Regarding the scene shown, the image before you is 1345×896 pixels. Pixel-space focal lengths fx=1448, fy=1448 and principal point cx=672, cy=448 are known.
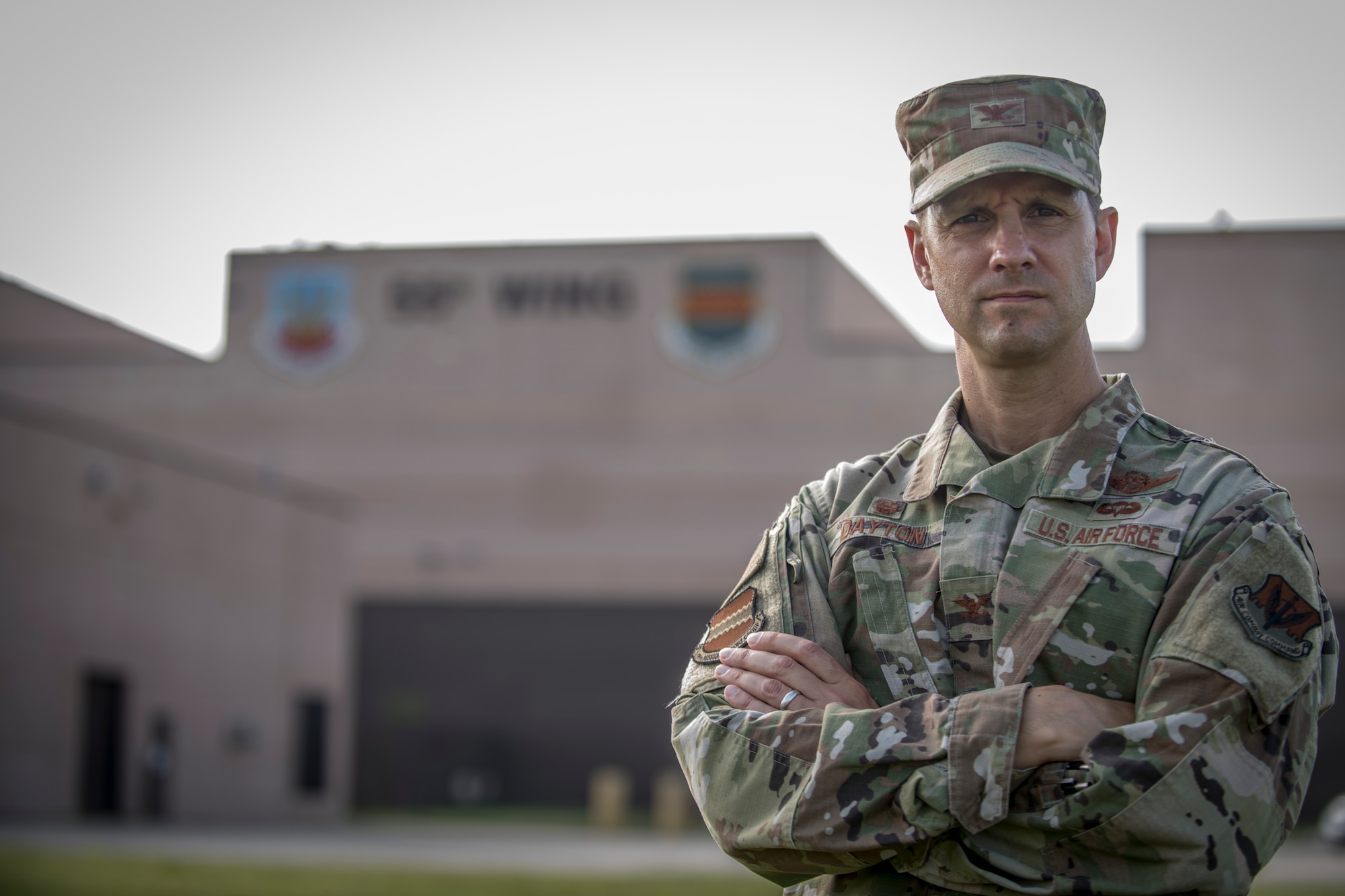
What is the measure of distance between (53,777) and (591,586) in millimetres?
17441

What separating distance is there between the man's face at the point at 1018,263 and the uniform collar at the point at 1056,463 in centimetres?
16

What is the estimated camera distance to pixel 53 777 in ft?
67.8

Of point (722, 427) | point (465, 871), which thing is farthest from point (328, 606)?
point (465, 871)

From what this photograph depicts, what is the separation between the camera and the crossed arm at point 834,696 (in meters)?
2.38

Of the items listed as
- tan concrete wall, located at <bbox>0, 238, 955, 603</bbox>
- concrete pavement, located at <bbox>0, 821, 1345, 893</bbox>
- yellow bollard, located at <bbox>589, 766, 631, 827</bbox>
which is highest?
tan concrete wall, located at <bbox>0, 238, 955, 603</bbox>

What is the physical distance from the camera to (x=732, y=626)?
293cm

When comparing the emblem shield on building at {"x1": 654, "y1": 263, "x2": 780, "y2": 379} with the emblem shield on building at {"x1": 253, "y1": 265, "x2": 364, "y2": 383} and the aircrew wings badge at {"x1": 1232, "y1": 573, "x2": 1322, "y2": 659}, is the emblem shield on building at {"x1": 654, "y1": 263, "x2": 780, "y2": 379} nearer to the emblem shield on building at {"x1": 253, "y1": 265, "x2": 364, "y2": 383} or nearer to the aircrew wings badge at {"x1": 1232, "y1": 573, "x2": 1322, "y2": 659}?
the emblem shield on building at {"x1": 253, "y1": 265, "x2": 364, "y2": 383}

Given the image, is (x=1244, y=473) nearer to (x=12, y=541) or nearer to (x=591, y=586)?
(x=12, y=541)

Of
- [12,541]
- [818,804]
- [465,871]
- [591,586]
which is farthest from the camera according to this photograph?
[591,586]

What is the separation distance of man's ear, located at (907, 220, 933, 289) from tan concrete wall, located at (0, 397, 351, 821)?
774 inches

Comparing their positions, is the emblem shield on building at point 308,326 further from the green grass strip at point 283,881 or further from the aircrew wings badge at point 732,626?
the aircrew wings badge at point 732,626

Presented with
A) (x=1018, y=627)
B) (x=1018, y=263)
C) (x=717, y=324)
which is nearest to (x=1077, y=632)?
(x=1018, y=627)

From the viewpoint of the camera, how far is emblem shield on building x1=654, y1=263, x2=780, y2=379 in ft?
119

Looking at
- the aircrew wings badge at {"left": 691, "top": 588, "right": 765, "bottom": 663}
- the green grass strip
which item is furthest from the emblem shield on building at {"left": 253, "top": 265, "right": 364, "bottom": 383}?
the aircrew wings badge at {"left": 691, "top": 588, "right": 765, "bottom": 663}
